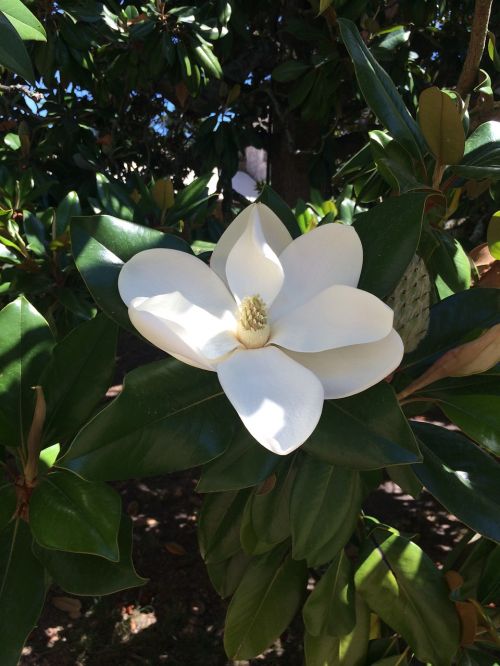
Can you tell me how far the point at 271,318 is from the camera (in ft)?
2.34

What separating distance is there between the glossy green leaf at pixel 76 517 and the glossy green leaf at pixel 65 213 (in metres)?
0.83

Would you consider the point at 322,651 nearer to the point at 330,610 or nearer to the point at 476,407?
the point at 330,610

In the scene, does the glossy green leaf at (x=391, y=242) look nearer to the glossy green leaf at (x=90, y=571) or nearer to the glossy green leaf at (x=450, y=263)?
the glossy green leaf at (x=450, y=263)

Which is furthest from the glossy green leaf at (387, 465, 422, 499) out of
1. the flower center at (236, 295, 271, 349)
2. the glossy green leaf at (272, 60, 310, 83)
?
the glossy green leaf at (272, 60, 310, 83)

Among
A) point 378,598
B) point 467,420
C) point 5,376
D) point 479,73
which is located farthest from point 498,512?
point 479,73

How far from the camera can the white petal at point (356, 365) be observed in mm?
583

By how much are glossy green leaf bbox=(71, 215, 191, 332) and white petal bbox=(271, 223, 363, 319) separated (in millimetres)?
189

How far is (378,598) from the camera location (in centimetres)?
104

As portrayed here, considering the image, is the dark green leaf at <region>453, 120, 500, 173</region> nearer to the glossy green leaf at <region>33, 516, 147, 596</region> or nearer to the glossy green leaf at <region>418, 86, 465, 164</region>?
the glossy green leaf at <region>418, 86, 465, 164</region>

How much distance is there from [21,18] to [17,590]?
0.91 m

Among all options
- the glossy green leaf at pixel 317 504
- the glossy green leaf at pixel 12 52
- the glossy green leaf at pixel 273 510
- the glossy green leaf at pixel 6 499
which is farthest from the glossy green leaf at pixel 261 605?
the glossy green leaf at pixel 12 52

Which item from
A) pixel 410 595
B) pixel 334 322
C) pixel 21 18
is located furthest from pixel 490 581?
pixel 21 18

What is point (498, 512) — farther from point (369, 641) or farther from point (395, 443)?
point (369, 641)

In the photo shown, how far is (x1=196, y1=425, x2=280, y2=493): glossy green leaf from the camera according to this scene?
2.27ft
